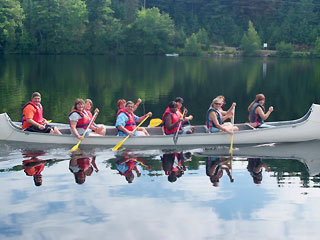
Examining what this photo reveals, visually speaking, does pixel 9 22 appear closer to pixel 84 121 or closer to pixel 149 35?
pixel 149 35

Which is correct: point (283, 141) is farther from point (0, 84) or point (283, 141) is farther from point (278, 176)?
point (0, 84)

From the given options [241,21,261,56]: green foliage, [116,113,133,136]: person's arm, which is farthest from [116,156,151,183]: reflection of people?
[241,21,261,56]: green foliage

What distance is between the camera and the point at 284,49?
7431 centimetres

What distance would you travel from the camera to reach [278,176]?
35.8ft

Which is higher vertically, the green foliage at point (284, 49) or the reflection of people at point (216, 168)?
the reflection of people at point (216, 168)

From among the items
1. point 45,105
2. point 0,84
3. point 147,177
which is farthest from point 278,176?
point 0,84

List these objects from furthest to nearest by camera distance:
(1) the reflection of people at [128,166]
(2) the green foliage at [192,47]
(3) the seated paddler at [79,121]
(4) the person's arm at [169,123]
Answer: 1. (2) the green foliage at [192,47]
2. (4) the person's arm at [169,123]
3. (3) the seated paddler at [79,121]
4. (1) the reflection of people at [128,166]

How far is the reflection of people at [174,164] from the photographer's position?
11.0 m

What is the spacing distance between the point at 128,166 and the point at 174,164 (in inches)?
43.1

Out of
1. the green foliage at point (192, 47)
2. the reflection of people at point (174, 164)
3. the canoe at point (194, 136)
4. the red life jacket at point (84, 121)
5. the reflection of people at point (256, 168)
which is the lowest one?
the green foliage at point (192, 47)

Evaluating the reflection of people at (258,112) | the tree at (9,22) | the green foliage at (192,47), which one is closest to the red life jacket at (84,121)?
the reflection of people at (258,112)

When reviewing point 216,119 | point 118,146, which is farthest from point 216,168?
point 118,146

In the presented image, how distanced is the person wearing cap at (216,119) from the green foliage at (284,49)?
209 feet

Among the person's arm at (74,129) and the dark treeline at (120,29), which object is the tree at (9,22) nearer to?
the dark treeline at (120,29)
